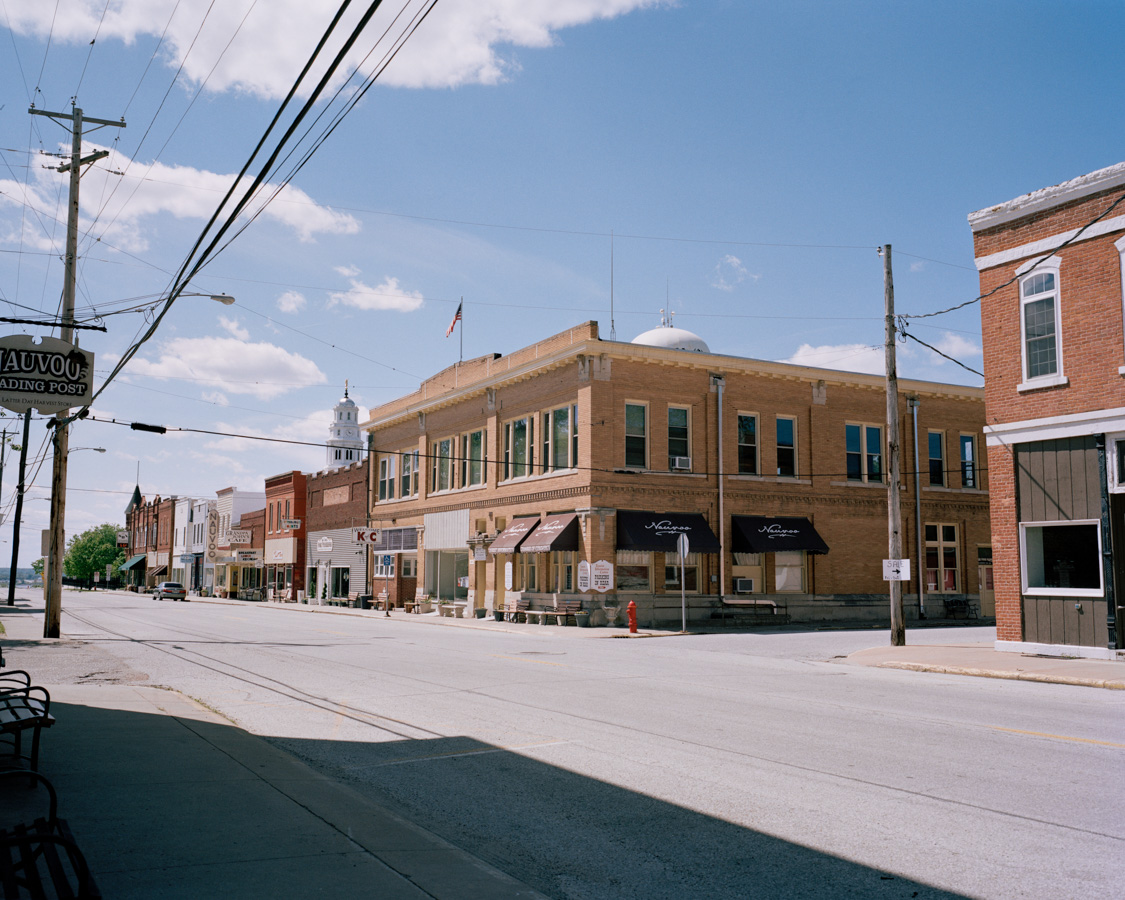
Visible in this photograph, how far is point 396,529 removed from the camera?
48188 mm

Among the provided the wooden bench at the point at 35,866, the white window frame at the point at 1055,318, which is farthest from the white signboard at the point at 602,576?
the wooden bench at the point at 35,866

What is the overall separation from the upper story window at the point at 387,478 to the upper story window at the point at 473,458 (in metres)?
9.14

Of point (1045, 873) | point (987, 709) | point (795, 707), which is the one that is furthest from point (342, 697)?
point (1045, 873)

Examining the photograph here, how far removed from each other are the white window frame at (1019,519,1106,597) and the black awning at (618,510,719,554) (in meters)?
13.1

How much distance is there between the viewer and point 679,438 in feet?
113

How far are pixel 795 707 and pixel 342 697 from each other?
627cm

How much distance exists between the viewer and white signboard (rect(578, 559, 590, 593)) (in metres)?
31.8

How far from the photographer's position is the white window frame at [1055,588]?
61.0ft

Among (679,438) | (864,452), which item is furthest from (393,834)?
(864,452)

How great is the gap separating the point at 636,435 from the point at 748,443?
4.96 m

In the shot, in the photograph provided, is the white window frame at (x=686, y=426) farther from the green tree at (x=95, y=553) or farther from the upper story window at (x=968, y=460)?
the green tree at (x=95, y=553)

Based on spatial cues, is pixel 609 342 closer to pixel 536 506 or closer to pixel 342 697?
pixel 536 506

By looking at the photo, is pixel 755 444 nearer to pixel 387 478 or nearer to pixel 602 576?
pixel 602 576

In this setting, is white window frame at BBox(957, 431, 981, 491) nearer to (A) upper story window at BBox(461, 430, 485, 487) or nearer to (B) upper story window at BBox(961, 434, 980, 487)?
(B) upper story window at BBox(961, 434, 980, 487)
